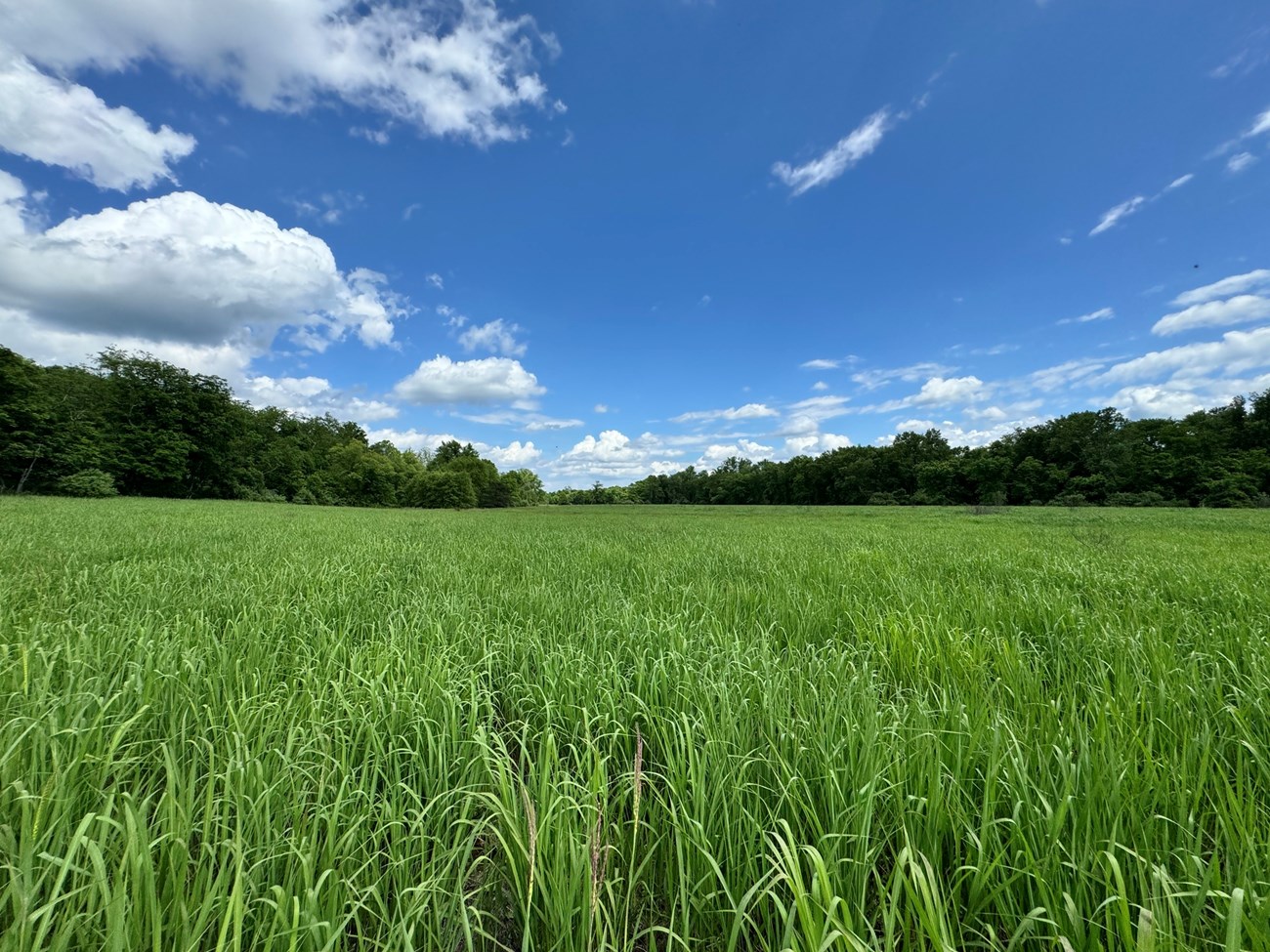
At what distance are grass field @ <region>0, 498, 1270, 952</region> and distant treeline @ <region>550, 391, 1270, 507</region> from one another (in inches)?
2533

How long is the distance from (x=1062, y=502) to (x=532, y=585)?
65756 millimetres

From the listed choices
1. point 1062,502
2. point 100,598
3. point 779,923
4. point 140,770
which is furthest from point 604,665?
point 1062,502

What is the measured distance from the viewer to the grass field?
122 centimetres

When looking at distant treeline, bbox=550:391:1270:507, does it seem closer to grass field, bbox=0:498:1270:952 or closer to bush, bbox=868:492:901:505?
bush, bbox=868:492:901:505

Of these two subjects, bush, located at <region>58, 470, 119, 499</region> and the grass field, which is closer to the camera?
the grass field

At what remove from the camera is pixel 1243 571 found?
19.2 ft

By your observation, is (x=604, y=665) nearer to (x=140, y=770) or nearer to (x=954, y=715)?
(x=954, y=715)

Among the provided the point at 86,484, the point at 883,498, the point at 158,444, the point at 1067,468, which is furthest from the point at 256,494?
the point at 1067,468

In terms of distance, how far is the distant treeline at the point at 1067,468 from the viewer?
4772 centimetres

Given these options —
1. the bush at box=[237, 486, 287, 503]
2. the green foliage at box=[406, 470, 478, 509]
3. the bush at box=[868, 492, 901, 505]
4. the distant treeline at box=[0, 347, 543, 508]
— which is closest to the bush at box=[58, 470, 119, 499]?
the distant treeline at box=[0, 347, 543, 508]

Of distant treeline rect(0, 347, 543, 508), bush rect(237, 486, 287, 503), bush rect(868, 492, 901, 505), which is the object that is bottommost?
bush rect(868, 492, 901, 505)

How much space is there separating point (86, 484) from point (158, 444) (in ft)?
23.2

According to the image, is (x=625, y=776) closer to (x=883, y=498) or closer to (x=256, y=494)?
(x=256, y=494)

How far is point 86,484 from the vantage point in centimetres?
3384
